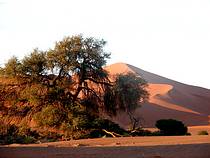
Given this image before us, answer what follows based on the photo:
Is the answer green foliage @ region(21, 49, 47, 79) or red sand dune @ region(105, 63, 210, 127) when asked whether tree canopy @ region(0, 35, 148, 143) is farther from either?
red sand dune @ region(105, 63, 210, 127)

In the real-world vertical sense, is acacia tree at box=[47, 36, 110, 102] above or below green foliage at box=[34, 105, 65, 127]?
above

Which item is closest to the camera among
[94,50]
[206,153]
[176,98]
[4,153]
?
[4,153]

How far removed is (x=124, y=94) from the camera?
34.3 metres

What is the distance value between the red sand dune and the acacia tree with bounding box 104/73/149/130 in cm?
1944

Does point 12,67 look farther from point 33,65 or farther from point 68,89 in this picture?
point 68,89

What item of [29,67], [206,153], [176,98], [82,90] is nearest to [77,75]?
[82,90]

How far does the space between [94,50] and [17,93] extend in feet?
19.9

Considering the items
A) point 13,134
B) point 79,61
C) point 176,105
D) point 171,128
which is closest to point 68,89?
point 79,61

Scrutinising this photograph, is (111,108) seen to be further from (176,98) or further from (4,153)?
(176,98)

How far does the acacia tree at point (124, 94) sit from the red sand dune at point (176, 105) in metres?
19.4

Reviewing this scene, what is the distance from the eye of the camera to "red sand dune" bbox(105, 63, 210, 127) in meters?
68.6

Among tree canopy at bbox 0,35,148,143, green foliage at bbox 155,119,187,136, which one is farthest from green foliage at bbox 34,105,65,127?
green foliage at bbox 155,119,187,136

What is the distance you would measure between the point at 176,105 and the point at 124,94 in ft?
151

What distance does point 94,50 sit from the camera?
112 feet
